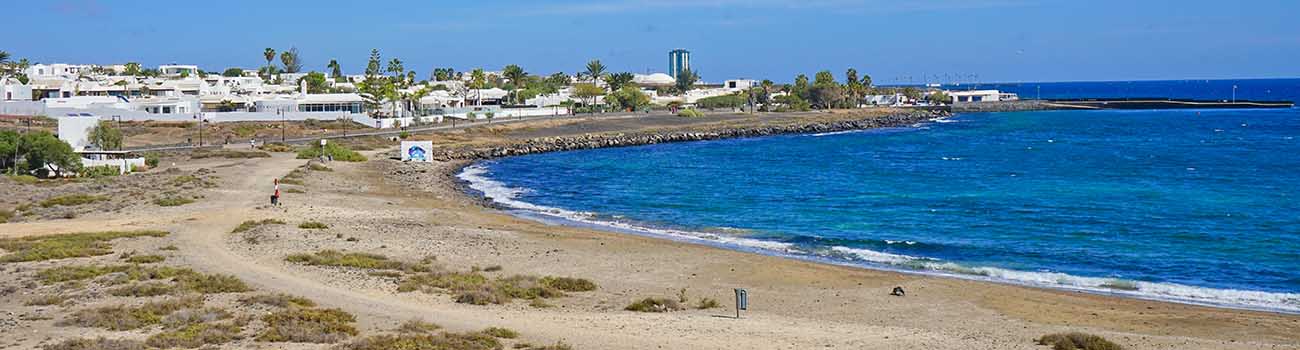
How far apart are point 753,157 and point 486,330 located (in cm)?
6168

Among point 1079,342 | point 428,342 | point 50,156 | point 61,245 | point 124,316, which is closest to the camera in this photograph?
point 428,342

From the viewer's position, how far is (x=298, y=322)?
19391mm

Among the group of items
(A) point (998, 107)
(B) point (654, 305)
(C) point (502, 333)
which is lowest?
(B) point (654, 305)

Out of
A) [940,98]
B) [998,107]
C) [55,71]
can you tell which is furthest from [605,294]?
[940,98]

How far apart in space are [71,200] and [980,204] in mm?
33557

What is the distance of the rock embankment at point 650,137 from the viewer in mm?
79250

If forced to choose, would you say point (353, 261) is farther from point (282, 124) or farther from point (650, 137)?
point (650, 137)

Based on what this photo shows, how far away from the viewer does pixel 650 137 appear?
98.4 metres

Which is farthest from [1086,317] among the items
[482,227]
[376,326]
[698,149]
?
[698,149]

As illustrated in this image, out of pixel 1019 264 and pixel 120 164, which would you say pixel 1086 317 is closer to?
pixel 1019 264

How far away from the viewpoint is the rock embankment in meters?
79.2

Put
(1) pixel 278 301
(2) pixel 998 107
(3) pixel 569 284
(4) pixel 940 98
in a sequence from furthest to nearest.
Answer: (4) pixel 940 98, (2) pixel 998 107, (3) pixel 569 284, (1) pixel 278 301

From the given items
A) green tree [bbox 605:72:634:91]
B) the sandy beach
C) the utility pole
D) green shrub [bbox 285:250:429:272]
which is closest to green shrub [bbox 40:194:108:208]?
the sandy beach

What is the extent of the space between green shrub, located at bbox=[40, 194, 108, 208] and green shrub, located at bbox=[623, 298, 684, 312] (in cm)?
2552
